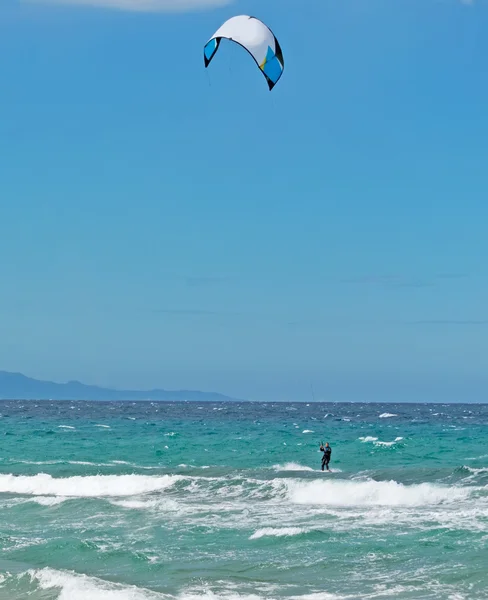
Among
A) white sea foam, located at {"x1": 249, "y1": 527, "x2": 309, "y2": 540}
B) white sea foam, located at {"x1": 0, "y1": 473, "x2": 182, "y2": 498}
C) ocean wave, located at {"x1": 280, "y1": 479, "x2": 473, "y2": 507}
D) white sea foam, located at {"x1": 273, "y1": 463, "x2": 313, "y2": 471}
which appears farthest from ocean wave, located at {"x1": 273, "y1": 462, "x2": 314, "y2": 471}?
white sea foam, located at {"x1": 249, "y1": 527, "x2": 309, "y2": 540}

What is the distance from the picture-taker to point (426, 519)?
24.6 meters

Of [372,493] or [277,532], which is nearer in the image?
[277,532]

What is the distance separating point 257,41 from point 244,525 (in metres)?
13.5

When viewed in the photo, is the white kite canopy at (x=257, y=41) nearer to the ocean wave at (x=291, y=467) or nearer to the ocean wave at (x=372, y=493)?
the ocean wave at (x=372, y=493)

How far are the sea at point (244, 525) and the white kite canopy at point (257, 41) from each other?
40.5 ft

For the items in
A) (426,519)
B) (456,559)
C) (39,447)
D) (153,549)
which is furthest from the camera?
(39,447)

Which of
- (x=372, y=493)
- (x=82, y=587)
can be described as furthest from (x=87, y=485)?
(x=82, y=587)

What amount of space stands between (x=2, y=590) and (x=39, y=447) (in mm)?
34916

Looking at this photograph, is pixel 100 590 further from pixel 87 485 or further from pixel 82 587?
pixel 87 485

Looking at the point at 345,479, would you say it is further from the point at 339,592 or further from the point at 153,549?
the point at 339,592

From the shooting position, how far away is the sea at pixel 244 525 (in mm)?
17828

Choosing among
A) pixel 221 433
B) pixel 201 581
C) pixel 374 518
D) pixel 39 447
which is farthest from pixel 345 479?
pixel 221 433

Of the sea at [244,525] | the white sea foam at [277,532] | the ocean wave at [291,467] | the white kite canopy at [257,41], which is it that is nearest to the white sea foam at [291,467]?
the ocean wave at [291,467]

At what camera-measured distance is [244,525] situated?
2423 centimetres
